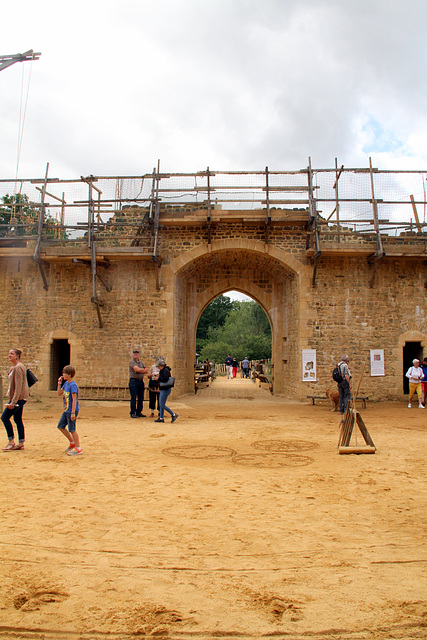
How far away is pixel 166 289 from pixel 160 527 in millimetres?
11119

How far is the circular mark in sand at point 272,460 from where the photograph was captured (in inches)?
252

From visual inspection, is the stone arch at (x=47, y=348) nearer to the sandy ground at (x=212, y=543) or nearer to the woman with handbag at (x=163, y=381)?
the woman with handbag at (x=163, y=381)

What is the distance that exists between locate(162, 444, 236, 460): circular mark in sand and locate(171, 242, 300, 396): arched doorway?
24.0 ft

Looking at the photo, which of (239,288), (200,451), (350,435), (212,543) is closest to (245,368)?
(239,288)

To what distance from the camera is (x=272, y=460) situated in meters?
6.67

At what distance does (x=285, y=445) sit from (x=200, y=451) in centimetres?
146

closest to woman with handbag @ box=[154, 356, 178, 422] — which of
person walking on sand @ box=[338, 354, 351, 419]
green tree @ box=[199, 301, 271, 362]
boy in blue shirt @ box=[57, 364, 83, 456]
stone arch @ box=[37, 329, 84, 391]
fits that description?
boy in blue shirt @ box=[57, 364, 83, 456]

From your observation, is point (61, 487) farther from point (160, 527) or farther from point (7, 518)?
point (160, 527)

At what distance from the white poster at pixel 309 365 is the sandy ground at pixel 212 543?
272 inches

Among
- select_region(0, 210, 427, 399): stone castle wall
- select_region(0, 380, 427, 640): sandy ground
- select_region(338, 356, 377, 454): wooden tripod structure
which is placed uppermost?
select_region(0, 210, 427, 399): stone castle wall

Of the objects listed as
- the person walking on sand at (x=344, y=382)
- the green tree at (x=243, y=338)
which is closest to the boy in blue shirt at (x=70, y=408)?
the person walking on sand at (x=344, y=382)

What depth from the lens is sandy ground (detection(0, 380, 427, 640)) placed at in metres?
2.63

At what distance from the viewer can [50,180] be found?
14.9 meters

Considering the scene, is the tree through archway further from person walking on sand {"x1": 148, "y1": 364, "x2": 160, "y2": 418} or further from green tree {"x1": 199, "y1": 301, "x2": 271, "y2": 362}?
person walking on sand {"x1": 148, "y1": 364, "x2": 160, "y2": 418}
